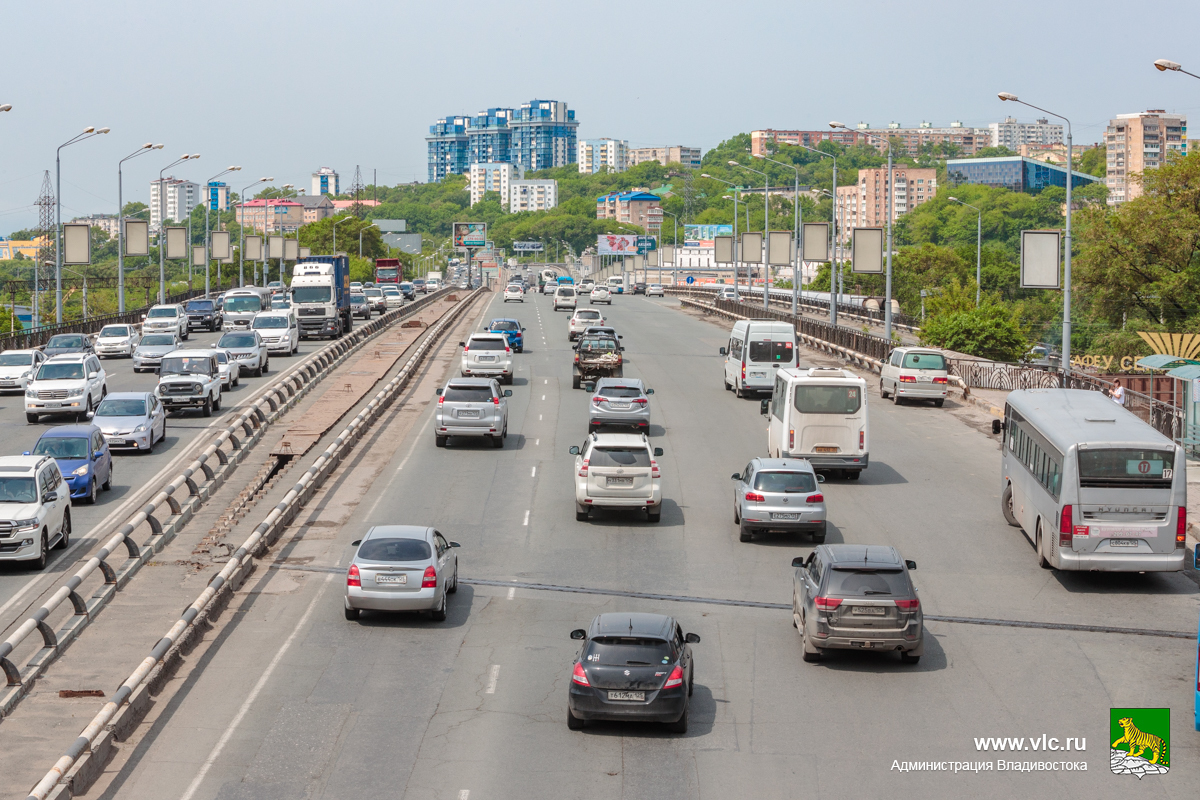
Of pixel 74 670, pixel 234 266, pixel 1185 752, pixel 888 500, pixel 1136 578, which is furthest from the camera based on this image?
pixel 234 266

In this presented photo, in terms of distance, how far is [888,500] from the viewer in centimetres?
2956

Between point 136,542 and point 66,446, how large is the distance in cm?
526

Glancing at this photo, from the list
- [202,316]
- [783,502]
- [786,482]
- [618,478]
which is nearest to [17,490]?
[618,478]

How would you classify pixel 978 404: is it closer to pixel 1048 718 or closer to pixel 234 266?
pixel 1048 718

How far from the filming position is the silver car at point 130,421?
33500mm

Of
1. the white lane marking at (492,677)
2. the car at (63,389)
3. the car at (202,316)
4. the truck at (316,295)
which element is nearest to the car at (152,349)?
the truck at (316,295)

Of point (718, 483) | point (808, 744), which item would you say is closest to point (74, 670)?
point (808, 744)

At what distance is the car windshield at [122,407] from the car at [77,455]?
5.32m

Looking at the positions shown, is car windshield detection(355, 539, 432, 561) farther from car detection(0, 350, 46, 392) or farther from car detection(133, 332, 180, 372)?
car detection(133, 332, 180, 372)

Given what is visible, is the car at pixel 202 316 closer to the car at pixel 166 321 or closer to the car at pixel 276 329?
the car at pixel 166 321

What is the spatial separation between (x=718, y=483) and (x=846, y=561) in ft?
42.9

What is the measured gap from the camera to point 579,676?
607 inches

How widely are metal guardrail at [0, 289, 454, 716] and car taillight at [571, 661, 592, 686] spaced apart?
6911 mm

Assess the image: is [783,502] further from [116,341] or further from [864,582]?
[116,341]
